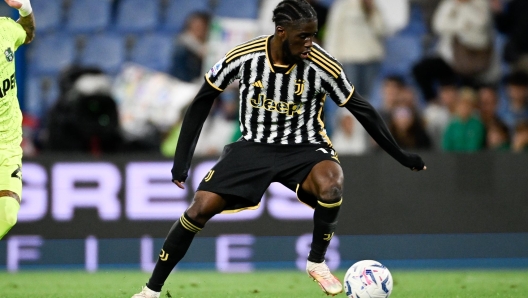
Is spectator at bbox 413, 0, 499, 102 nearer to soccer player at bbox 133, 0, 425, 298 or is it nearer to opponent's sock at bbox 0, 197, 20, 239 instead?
soccer player at bbox 133, 0, 425, 298

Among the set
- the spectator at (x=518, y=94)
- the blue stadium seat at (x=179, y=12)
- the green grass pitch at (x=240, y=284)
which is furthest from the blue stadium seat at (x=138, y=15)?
the spectator at (x=518, y=94)

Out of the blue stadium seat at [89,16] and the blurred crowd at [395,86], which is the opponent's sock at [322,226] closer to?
the blurred crowd at [395,86]

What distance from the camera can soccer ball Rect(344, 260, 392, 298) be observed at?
6207mm

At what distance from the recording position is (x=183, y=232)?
20.5 feet

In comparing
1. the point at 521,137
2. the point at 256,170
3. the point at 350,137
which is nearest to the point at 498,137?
the point at 521,137

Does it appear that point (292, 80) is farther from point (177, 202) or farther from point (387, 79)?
point (387, 79)

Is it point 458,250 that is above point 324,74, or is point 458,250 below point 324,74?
below

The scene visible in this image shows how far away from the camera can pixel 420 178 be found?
403 inches

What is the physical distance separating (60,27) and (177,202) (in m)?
4.58

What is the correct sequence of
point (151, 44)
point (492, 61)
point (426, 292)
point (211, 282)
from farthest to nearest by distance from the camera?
point (151, 44)
point (492, 61)
point (211, 282)
point (426, 292)

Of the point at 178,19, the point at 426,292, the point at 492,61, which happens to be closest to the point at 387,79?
the point at 492,61

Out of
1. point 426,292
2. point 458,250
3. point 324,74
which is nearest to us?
point 324,74

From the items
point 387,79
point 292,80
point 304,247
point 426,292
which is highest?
point 292,80

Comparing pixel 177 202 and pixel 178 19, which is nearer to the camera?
pixel 177 202
